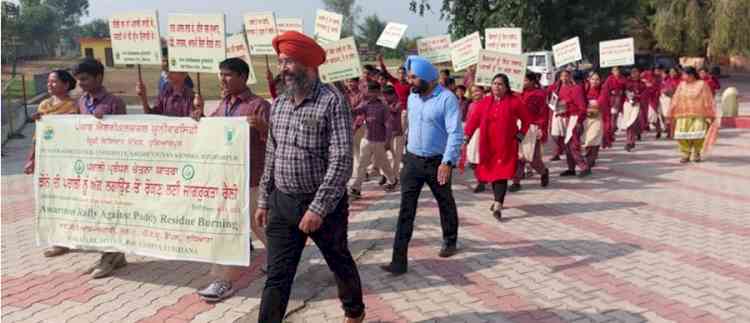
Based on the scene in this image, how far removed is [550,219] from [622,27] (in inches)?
837

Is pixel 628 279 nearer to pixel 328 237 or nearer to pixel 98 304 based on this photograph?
pixel 328 237

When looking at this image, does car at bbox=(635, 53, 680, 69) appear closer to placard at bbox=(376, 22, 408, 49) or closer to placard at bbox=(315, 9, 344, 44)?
placard at bbox=(376, 22, 408, 49)

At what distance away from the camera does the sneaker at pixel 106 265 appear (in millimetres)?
5066

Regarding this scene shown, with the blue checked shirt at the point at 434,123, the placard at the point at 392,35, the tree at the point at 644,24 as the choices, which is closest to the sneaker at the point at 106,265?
the blue checked shirt at the point at 434,123

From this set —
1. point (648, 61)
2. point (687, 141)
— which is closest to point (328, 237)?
point (687, 141)

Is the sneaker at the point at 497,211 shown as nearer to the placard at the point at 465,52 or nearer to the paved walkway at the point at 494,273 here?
the paved walkway at the point at 494,273

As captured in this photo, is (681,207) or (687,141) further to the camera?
(687,141)

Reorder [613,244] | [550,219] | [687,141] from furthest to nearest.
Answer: [687,141] < [550,219] < [613,244]

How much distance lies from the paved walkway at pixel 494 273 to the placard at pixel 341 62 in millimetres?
1559

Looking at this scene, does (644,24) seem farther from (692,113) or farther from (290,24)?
(290,24)

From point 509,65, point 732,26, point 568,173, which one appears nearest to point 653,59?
point 732,26

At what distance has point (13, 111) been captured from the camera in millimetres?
16891

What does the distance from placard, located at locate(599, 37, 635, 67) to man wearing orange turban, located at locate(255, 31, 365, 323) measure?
27.6 feet

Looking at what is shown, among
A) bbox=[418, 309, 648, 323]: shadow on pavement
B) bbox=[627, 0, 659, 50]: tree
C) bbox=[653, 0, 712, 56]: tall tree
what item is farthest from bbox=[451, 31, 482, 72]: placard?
bbox=[653, 0, 712, 56]: tall tree
